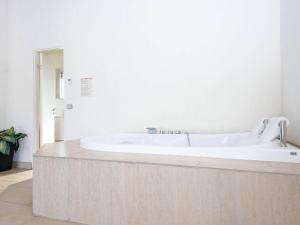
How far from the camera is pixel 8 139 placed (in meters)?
3.22

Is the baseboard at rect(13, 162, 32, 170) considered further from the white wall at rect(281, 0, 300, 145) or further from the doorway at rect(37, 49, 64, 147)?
the white wall at rect(281, 0, 300, 145)

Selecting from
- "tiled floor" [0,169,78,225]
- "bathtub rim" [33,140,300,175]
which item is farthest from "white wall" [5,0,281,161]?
"bathtub rim" [33,140,300,175]

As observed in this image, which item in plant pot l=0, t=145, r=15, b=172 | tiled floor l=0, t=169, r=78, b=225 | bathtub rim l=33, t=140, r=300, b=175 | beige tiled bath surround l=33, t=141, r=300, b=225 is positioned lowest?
tiled floor l=0, t=169, r=78, b=225

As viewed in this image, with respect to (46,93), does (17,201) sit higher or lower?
lower

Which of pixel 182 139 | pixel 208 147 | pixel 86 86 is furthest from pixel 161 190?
pixel 86 86

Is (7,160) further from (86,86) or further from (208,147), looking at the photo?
(208,147)

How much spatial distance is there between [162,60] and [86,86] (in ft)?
3.64

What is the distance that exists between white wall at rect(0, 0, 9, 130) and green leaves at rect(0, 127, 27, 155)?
1.24 ft

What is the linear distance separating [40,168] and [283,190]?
65.4 inches

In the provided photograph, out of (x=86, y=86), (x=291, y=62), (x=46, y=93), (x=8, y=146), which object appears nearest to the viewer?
(x=291, y=62)

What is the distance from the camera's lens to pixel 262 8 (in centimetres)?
240

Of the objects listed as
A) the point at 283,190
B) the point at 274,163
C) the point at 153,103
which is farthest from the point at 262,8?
the point at 283,190

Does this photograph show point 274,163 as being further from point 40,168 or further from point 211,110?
point 40,168

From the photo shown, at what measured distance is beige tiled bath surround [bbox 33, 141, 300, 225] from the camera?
127 centimetres
